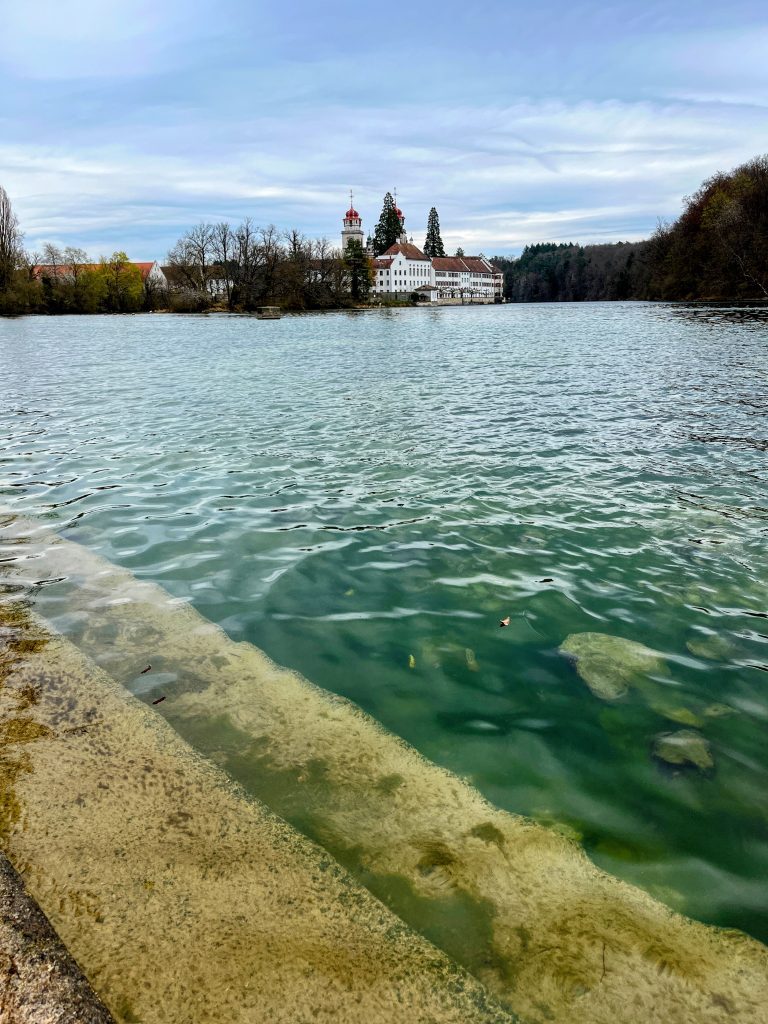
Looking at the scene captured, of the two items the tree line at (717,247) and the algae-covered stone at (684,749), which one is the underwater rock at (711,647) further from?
the tree line at (717,247)

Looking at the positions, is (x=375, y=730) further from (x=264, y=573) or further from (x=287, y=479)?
(x=287, y=479)

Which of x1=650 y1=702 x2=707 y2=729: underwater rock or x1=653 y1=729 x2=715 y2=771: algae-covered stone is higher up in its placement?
x1=650 y1=702 x2=707 y2=729: underwater rock

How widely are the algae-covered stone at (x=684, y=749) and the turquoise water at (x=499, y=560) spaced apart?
0.06m

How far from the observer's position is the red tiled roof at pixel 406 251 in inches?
6427

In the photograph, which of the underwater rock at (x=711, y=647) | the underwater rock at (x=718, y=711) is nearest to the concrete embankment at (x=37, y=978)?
the underwater rock at (x=718, y=711)

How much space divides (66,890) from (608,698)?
339cm

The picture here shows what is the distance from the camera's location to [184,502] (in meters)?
8.98

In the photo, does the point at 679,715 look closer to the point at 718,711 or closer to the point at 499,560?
the point at 718,711

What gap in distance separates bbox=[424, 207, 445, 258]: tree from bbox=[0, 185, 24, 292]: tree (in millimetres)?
121331

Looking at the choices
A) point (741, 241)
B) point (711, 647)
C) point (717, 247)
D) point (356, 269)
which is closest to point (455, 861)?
point (711, 647)

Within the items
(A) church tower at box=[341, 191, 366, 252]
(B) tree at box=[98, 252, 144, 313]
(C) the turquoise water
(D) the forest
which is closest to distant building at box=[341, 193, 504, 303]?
(A) church tower at box=[341, 191, 366, 252]

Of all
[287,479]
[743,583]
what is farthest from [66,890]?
[287,479]

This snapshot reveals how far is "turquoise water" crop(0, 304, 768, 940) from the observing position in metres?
3.64

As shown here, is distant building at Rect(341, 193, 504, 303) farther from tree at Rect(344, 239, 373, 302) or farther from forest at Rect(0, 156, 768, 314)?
forest at Rect(0, 156, 768, 314)
